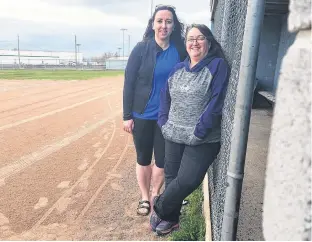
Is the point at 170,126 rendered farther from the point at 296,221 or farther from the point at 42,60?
the point at 42,60

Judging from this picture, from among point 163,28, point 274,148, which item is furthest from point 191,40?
point 274,148

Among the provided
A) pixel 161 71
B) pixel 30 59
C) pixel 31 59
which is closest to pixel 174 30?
pixel 161 71

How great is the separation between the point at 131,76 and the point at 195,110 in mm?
940

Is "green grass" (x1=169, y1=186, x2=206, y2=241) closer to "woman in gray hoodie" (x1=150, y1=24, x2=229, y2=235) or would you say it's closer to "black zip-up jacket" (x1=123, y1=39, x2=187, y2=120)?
"woman in gray hoodie" (x1=150, y1=24, x2=229, y2=235)

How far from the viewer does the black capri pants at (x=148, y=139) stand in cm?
351

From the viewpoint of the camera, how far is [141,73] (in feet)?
11.0

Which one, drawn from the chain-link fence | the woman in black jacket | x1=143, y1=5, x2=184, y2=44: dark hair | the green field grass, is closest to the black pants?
the chain-link fence

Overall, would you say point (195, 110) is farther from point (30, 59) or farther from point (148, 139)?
point (30, 59)

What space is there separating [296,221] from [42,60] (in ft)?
311

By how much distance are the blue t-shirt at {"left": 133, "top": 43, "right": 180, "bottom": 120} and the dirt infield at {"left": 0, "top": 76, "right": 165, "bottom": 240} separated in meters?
1.29

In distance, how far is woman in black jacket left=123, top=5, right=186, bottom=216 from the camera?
3289 mm

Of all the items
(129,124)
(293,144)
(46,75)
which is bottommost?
(46,75)

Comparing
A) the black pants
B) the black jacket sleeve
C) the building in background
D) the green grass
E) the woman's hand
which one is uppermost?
the black jacket sleeve

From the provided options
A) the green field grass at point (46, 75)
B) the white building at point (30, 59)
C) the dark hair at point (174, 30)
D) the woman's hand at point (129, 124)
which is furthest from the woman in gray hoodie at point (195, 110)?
the white building at point (30, 59)
